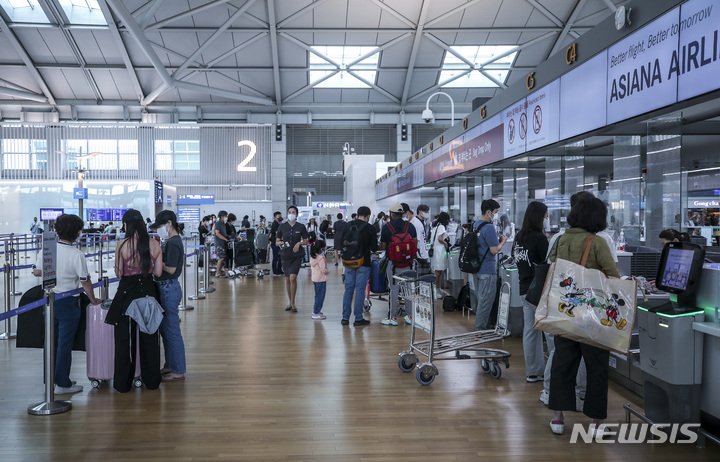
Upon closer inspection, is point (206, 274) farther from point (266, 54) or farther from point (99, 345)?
point (266, 54)

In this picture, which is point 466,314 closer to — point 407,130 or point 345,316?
point 345,316

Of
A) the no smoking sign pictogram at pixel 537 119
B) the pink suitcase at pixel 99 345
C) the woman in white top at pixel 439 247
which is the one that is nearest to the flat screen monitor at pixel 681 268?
the no smoking sign pictogram at pixel 537 119

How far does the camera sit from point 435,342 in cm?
491

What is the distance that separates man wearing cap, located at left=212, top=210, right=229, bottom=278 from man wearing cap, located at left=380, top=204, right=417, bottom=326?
241 inches

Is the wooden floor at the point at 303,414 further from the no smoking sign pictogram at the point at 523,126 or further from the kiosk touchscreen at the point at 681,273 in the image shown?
the no smoking sign pictogram at the point at 523,126

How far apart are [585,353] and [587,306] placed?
0.33 meters

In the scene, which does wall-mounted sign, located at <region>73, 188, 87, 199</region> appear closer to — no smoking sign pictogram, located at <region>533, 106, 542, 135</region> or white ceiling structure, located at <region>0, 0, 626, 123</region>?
white ceiling structure, located at <region>0, 0, 626, 123</region>

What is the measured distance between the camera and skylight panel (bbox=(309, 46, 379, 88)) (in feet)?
84.2

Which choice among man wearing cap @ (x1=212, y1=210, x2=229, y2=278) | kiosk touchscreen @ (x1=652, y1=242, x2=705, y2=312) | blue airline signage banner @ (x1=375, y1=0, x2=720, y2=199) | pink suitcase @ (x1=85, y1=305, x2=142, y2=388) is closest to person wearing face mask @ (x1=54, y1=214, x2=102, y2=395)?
pink suitcase @ (x1=85, y1=305, x2=142, y2=388)

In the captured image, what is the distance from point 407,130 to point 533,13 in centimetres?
976

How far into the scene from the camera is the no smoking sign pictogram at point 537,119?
647 cm

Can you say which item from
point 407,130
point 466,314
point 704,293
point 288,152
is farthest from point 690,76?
point 288,152

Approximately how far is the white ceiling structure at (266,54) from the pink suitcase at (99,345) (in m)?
17.0

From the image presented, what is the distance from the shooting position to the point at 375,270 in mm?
8555
